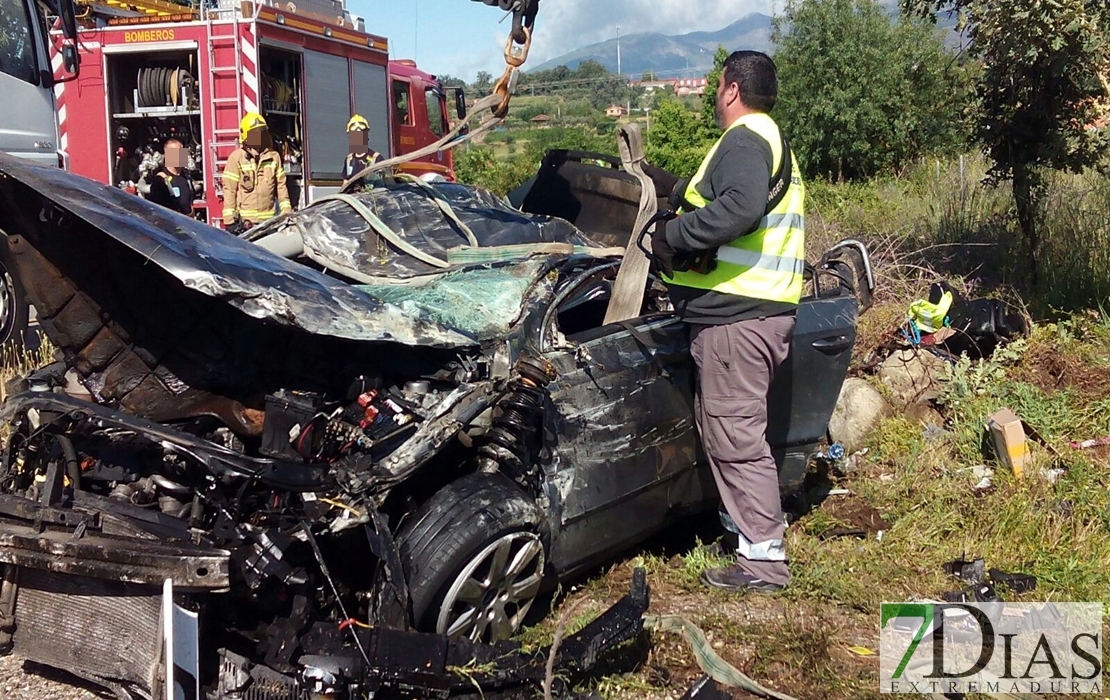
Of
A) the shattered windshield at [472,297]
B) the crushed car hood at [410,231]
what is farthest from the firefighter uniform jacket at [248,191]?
the shattered windshield at [472,297]

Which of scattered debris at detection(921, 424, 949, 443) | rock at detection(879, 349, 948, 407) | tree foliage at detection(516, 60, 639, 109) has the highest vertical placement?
tree foliage at detection(516, 60, 639, 109)

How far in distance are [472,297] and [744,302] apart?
3.31 ft

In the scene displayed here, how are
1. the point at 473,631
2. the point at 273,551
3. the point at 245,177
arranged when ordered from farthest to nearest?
the point at 245,177 → the point at 473,631 → the point at 273,551

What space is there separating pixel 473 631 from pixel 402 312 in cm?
101

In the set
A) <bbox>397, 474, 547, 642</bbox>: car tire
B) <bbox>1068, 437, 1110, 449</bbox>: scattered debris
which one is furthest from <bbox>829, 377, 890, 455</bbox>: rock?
<bbox>397, 474, 547, 642</bbox>: car tire

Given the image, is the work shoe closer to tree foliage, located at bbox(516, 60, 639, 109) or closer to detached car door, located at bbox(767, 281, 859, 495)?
detached car door, located at bbox(767, 281, 859, 495)

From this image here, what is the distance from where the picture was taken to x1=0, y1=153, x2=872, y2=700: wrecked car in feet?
8.44

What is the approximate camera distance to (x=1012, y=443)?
15.6ft

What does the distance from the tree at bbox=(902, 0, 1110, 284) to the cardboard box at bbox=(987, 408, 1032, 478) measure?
2.27 meters

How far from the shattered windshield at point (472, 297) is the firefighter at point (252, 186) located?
201 inches

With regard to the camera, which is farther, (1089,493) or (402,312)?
(1089,493)

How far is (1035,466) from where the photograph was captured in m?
4.79

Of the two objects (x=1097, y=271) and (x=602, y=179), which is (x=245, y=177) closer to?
(x=602, y=179)

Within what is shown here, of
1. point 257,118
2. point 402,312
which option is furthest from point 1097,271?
point 257,118
